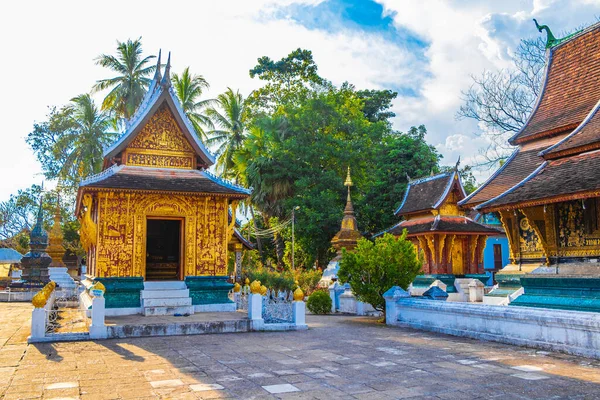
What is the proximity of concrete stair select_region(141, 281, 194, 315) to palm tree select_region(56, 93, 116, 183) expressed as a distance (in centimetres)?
2242

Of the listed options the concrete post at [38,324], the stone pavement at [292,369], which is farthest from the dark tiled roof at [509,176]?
the concrete post at [38,324]

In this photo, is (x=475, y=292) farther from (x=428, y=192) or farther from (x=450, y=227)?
(x=428, y=192)

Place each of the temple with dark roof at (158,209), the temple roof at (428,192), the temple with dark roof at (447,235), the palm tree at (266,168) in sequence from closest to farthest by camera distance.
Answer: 1. the temple with dark roof at (158,209)
2. the temple with dark roof at (447,235)
3. the temple roof at (428,192)
4. the palm tree at (266,168)

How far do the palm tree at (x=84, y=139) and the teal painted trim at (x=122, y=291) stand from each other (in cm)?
2249

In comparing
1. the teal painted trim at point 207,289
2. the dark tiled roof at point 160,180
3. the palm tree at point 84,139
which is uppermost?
the palm tree at point 84,139

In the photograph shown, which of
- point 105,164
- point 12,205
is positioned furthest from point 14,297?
point 12,205

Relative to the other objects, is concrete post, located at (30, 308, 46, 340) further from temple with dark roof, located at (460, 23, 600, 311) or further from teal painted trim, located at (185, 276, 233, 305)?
temple with dark roof, located at (460, 23, 600, 311)

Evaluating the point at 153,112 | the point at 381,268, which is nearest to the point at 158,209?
the point at 153,112

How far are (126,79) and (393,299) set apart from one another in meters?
26.5

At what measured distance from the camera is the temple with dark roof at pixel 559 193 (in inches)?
436

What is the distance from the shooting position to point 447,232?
21.6 meters

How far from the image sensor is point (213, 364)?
291 inches

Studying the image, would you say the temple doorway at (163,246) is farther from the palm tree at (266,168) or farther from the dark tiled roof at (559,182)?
the palm tree at (266,168)

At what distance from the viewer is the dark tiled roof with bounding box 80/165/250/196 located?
1267 cm
